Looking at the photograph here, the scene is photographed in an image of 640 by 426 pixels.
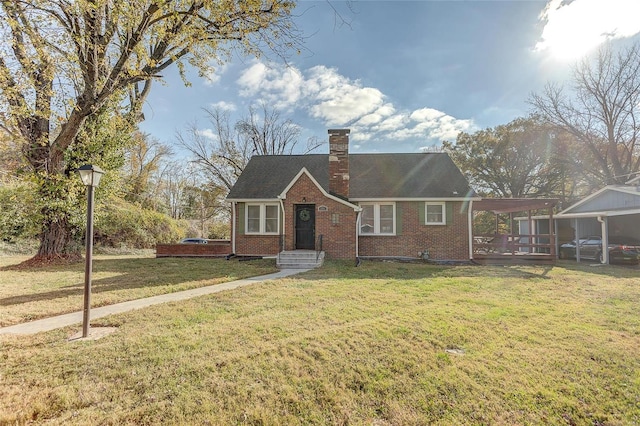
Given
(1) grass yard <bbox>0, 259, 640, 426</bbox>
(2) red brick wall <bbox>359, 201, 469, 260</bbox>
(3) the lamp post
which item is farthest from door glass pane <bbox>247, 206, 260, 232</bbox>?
(3) the lamp post

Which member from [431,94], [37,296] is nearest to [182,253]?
[37,296]

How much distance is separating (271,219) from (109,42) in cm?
932

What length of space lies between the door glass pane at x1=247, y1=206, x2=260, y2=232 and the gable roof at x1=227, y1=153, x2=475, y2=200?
587mm

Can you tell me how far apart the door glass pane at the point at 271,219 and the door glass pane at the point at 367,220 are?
421cm

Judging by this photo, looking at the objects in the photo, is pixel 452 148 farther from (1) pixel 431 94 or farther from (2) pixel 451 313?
(2) pixel 451 313

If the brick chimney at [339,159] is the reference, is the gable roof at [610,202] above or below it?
below

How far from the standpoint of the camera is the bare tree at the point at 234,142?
27250mm

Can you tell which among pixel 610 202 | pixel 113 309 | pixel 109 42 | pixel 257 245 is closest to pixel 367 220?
pixel 257 245

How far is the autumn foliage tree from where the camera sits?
708 centimetres

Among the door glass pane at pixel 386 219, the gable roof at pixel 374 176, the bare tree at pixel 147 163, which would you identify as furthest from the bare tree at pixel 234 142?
the door glass pane at pixel 386 219

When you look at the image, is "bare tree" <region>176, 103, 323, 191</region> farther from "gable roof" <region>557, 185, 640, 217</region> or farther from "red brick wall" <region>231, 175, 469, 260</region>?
"gable roof" <region>557, 185, 640, 217</region>

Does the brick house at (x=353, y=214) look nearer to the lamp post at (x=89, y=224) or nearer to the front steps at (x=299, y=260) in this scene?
the front steps at (x=299, y=260)

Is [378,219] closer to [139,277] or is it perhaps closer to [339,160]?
[339,160]

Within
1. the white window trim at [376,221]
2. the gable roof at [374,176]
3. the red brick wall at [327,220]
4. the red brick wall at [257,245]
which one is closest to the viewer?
the red brick wall at [327,220]
